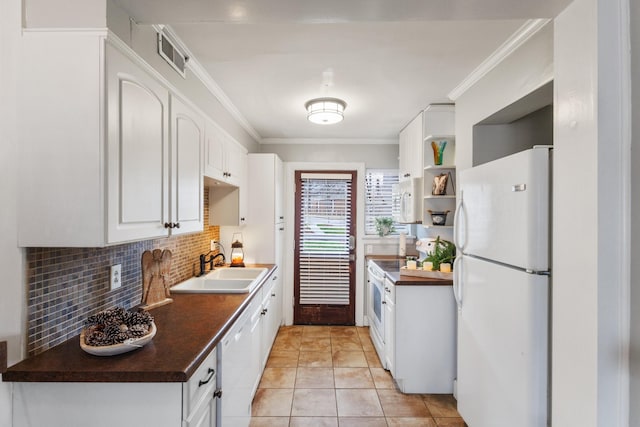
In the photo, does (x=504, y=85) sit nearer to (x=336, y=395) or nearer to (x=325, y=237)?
(x=336, y=395)

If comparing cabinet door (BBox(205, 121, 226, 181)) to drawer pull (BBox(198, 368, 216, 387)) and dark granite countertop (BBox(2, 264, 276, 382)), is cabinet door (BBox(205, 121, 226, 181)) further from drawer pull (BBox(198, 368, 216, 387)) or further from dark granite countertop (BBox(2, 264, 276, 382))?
drawer pull (BBox(198, 368, 216, 387))

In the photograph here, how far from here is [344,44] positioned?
188 cm

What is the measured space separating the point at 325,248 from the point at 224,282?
176 cm

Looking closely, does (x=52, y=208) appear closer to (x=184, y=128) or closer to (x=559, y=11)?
(x=184, y=128)

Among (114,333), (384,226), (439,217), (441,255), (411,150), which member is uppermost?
(411,150)

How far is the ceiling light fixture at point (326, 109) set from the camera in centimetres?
273

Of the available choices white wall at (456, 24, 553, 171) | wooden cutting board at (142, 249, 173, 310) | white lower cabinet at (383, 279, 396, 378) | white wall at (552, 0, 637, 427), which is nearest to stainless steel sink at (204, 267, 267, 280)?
wooden cutting board at (142, 249, 173, 310)

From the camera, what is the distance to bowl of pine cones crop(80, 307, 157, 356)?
4.01 feet

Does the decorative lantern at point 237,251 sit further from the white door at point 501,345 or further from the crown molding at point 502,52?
the crown molding at point 502,52

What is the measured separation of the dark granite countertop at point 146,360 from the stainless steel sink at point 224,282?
0.51 m

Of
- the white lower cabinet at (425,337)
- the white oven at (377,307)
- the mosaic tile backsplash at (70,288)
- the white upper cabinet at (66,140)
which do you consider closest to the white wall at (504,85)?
the white lower cabinet at (425,337)

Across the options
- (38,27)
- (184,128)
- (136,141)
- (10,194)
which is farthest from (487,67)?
(10,194)

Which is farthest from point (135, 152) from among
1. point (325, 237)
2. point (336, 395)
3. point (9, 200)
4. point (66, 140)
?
point (325, 237)

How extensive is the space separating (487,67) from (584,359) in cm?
173
